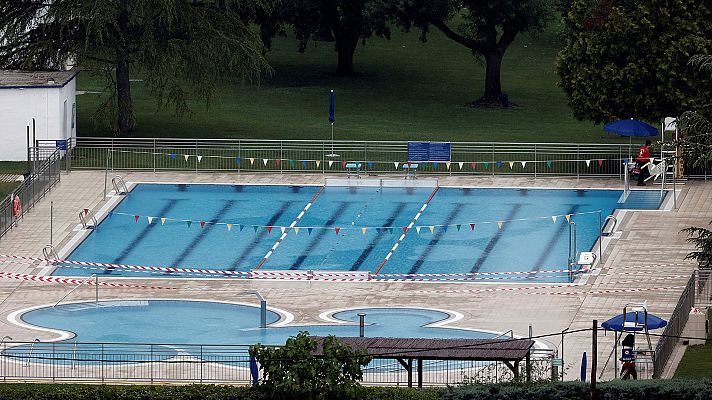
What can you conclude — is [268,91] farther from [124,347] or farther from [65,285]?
[124,347]

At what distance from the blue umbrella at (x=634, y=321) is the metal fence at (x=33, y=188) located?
19.1 m

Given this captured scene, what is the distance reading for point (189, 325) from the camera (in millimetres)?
40219

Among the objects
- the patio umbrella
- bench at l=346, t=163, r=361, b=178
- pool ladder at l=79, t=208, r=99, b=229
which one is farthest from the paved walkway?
bench at l=346, t=163, r=361, b=178

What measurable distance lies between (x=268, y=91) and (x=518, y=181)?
62.3ft

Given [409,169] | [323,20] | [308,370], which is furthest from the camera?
[323,20]

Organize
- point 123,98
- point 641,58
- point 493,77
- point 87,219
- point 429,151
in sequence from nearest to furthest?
point 87,219 → point 641,58 → point 429,151 → point 123,98 → point 493,77

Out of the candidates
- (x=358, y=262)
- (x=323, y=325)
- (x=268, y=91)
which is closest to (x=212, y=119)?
(x=268, y=91)

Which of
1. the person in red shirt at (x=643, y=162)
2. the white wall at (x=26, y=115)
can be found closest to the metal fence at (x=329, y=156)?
the white wall at (x=26, y=115)

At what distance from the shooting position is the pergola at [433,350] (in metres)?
32.5

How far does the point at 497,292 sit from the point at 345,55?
33168 millimetres

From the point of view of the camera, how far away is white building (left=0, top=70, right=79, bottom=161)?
183 ft

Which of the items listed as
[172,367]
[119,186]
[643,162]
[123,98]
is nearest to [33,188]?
[119,186]

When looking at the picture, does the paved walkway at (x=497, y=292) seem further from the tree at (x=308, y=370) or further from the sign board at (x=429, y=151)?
the sign board at (x=429, y=151)

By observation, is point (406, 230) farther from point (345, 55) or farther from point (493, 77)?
point (345, 55)
